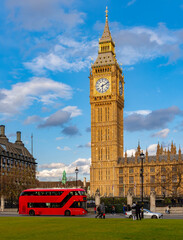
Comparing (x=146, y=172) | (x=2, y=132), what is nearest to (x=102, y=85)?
(x=146, y=172)

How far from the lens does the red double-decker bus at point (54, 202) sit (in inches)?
1793

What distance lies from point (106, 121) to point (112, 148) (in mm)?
9684

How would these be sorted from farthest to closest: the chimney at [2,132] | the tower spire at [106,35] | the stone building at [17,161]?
the tower spire at [106,35]
the chimney at [2,132]
the stone building at [17,161]

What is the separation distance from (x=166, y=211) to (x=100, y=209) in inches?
765

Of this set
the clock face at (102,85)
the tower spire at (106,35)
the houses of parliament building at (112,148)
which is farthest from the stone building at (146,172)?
the tower spire at (106,35)

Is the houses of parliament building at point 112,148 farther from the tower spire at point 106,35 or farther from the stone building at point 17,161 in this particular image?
the stone building at point 17,161

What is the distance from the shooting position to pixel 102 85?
128 m

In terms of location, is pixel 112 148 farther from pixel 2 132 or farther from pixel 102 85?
pixel 2 132

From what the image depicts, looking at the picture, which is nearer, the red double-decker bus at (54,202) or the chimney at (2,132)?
the red double-decker bus at (54,202)

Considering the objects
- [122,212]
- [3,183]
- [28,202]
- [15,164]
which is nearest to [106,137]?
[15,164]

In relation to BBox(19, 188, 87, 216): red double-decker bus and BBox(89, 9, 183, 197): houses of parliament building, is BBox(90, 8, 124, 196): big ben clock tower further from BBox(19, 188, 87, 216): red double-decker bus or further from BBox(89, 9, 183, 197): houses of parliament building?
A: BBox(19, 188, 87, 216): red double-decker bus

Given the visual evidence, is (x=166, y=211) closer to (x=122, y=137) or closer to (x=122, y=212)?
(x=122, y=212)

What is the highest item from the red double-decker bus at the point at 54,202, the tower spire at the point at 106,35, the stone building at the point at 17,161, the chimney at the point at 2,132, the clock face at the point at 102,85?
the tower spire at the point at 106,35

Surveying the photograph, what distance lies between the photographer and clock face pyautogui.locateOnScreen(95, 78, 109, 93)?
127356 millimetres
